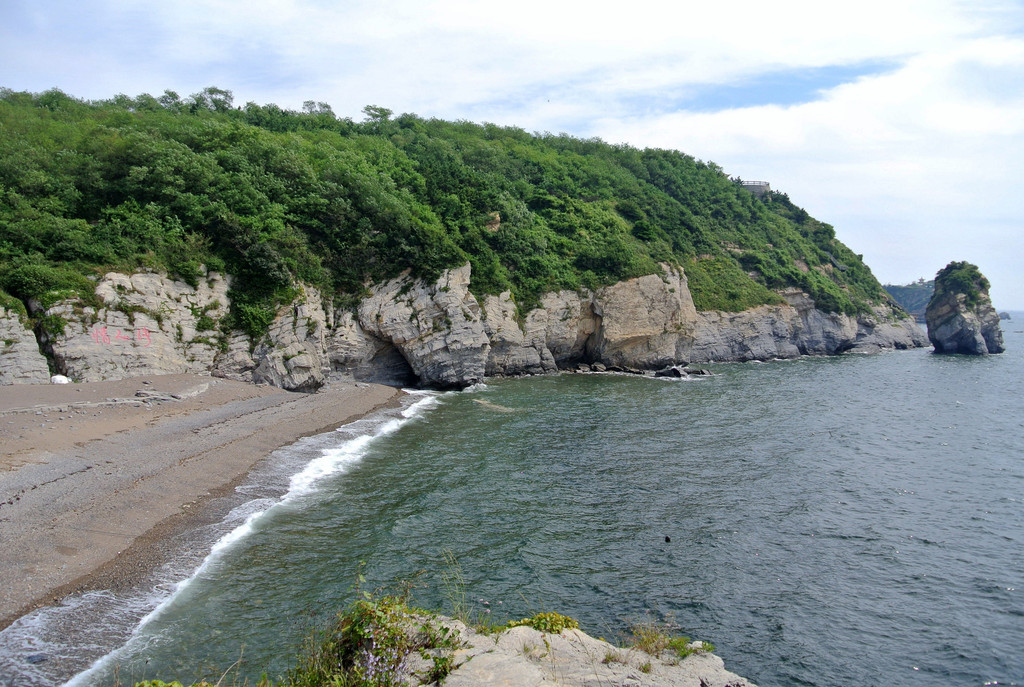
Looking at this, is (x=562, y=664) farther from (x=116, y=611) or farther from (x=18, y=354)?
(x=18, y=354)

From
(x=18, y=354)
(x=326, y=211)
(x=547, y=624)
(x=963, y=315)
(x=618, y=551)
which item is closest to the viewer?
(x=547, y=624)

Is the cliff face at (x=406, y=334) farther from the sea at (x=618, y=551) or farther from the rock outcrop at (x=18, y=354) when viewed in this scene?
the sea at (x=618, y=551)

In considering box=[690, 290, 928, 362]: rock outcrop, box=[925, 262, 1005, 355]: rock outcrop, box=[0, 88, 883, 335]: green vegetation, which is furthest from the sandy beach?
box=[925, 262, 1005, 355]: rock outcrop

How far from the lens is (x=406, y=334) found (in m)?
37.5

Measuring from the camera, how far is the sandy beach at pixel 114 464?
12.0m

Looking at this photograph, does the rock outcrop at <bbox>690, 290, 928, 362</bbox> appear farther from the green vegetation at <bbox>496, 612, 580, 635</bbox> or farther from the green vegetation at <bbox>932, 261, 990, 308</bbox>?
the green vegetation at <bbox>496, 612, 580, 635</bbox>

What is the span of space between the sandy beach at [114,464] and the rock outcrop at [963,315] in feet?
233

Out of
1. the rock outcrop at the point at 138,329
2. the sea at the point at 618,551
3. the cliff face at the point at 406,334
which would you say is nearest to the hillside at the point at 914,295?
the cliff face at the point at 406,334

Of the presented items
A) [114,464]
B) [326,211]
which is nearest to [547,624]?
[114,464]

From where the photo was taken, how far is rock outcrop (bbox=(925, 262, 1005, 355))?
68.4 m

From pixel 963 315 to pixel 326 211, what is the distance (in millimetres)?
69213

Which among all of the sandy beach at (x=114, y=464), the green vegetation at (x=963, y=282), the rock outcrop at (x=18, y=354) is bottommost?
the sandy beach at (x=114, y=464)

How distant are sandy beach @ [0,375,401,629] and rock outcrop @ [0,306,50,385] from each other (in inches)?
49.9

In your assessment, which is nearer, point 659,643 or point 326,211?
point 659,643
